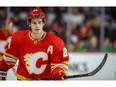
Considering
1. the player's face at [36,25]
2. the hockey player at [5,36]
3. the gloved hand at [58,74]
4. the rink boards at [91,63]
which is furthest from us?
the rink boards at [91,63]

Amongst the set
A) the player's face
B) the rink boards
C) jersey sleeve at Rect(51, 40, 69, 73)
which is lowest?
the rink boards

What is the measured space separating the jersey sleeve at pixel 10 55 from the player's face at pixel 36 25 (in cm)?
16

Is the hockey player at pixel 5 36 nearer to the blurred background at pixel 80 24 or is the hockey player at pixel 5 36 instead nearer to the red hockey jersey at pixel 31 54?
the blurred background at pixel 80 24

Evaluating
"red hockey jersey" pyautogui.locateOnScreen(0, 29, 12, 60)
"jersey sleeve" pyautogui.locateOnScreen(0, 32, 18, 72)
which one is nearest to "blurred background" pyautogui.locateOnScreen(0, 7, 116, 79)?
"red hockey jersey" pyautogui.locateOnScreen(0, 29, 12, 60)

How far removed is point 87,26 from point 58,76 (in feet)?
11.9

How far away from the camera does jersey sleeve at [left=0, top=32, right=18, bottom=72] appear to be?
3479mm

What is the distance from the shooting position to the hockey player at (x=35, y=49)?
3.40m

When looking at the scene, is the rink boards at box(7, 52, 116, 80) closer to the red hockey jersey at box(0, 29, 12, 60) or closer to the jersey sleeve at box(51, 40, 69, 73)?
the red hockey jersey at box(0, 29, 12, 60)

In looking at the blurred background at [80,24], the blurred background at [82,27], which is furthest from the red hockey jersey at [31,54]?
the blurred background at [80,24]

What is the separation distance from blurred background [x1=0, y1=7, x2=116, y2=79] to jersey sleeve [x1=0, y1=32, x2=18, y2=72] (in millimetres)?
2740

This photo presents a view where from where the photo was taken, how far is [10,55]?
3.54 metres

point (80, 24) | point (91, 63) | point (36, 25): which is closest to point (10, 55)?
point (36, 25)

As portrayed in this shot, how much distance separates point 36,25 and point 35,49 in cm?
19

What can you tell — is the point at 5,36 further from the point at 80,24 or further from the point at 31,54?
the point at 31,54
